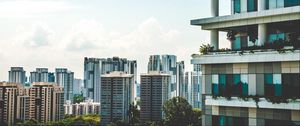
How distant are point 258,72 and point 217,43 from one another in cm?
395

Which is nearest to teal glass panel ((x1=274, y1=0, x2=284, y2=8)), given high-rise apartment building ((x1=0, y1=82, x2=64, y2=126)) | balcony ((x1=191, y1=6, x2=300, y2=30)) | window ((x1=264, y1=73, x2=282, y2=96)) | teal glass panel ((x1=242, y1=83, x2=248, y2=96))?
balcony ((x1=191, y1=6, x2=300, y2=30))

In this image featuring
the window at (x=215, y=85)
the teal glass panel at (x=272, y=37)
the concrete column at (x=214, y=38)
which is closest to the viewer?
the teal glass panel at (x=272, y=37)

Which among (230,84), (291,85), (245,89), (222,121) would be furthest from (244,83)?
(291,85)

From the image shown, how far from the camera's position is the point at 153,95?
408ft

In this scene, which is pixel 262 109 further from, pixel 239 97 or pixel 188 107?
pixel 188 107

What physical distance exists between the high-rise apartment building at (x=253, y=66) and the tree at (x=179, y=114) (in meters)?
52.4

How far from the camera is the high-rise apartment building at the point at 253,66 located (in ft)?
73.0

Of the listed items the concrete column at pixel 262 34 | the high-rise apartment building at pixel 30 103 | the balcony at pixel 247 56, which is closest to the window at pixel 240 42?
the balcony at pixel 247 56

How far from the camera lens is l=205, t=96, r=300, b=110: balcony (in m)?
21.7

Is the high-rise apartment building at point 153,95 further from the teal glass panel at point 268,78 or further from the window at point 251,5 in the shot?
the teal glass panel at point 268,78

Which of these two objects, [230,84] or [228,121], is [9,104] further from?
[230,84]

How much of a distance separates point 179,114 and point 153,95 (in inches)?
1714

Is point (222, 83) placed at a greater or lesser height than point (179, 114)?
greater

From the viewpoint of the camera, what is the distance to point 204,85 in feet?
87.1
